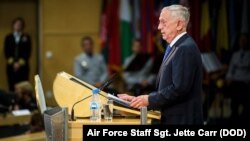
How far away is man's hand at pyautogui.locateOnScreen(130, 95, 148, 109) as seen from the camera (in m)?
3.81

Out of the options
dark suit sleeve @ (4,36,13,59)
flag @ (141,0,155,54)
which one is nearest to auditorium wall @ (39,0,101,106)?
dark suit sleeve @ (4,36,13,59)

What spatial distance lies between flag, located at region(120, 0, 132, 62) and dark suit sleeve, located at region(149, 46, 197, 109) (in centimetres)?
716

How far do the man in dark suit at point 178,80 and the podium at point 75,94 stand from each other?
0.16 m

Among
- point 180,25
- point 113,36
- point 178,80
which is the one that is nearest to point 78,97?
point 178,80

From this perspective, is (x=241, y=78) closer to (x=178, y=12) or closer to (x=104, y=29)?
(x=104, y=29)

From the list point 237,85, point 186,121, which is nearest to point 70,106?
point 186,121

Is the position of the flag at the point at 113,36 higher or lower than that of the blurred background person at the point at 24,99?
higher

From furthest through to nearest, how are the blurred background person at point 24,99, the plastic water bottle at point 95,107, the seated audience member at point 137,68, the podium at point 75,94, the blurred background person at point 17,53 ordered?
the blurred background person at point 17,53, the seated audience member at point 137,68, the blurred background person at point 24,99, the podium at point 75,94, the plastic water bottle at point 95,107

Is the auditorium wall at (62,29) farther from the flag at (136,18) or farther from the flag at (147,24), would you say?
the flag at (147,24)

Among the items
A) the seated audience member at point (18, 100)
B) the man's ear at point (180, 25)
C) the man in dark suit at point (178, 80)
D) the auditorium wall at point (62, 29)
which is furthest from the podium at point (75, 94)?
the auditorium wall at point (62, 29)

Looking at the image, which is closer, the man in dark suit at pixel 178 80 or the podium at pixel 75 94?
the man in dark suit at pixel 178 80

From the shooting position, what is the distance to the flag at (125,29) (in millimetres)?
10977

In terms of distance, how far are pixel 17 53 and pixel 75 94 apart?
6.88m

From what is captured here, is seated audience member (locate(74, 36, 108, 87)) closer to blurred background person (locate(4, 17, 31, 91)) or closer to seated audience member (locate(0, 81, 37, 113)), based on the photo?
blurred background person (locate(4, 17, 31, 91))
